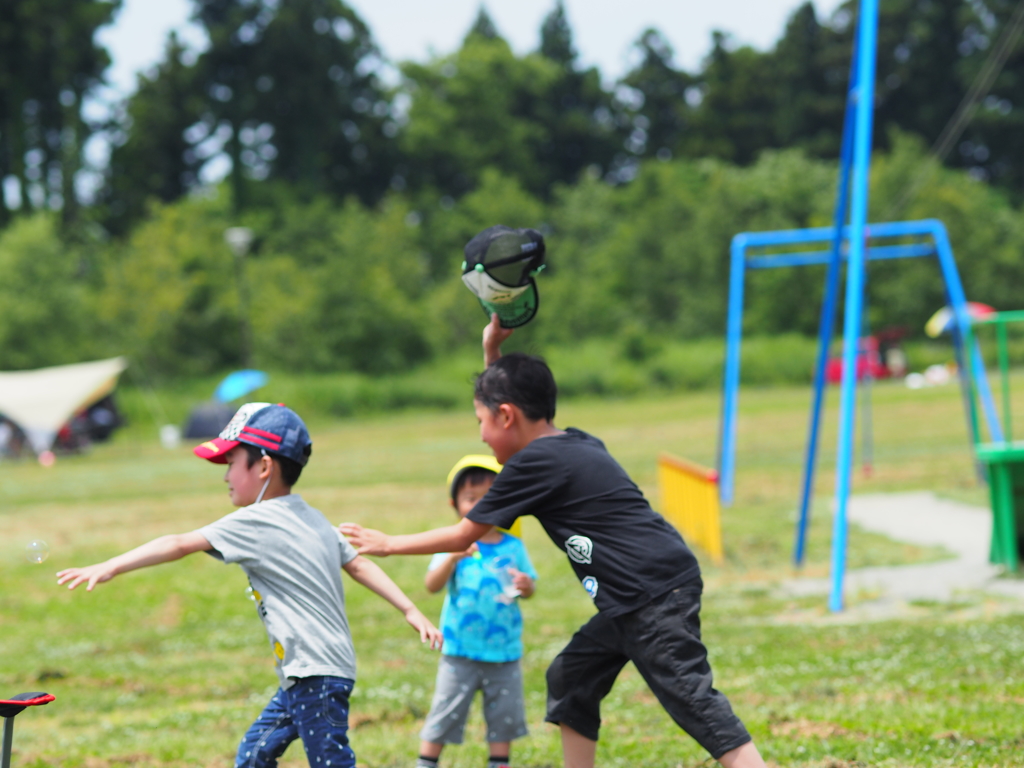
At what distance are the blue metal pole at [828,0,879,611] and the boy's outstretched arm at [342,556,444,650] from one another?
18.9 ft

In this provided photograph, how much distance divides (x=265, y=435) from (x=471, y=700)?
67.1 inches

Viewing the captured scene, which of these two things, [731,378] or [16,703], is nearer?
[16,703]

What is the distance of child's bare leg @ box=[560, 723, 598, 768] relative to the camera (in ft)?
13.9

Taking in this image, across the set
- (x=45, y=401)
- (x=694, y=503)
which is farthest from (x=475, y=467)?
(x=45, y=401)

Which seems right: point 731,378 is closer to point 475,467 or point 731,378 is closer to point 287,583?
point 475,467

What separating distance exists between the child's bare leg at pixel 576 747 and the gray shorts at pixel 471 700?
2.25ft

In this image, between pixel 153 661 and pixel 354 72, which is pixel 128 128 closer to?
pixel 354 72

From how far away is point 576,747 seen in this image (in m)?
4.23

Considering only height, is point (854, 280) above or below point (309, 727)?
above

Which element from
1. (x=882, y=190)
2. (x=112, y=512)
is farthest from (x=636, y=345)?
(x=112, y=512)

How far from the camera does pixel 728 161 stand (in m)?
79.0

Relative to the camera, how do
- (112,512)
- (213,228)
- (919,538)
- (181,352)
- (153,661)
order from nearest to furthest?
(153,661) < (919,538) < (112,512) < (181,352) < (213,228)

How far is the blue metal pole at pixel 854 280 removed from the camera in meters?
9.10

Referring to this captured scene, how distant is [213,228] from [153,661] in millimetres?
50807
